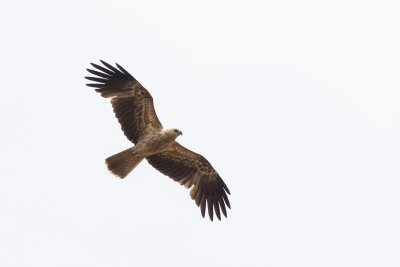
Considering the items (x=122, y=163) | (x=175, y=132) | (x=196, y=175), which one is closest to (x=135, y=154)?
(x=122, y=163)

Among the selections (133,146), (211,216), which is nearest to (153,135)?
(133,146)

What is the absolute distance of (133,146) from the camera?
17438 mm

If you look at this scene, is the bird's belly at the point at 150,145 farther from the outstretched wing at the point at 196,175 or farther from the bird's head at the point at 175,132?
the outstretched wing at the point at 196,175

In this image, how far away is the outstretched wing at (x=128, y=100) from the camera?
17641 millimetres

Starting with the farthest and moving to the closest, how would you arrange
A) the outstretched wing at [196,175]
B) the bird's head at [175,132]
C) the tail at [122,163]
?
the outstretched wing at [196,175] < the bird's head at [175,132] < the tail at [122,163]

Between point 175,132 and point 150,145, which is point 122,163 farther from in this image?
point 175,132

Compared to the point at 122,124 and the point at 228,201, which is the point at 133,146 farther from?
the point at 228,201

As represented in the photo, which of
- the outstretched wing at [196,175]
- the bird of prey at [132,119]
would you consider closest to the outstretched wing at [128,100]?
the bird of prey at [132,119]

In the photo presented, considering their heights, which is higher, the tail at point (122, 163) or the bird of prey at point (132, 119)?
the bird of prey at point (132, 119)

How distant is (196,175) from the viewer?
19172 mm

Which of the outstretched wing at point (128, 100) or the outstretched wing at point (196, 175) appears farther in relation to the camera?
the outstretched wing at point (196, 175)

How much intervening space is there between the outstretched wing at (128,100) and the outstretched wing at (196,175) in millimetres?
1239

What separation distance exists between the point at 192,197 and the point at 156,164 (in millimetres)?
1356

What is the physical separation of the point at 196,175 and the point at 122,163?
2.59 meters
